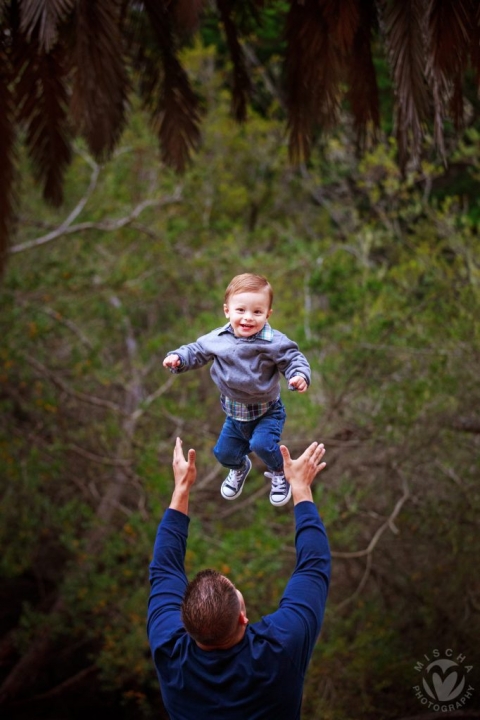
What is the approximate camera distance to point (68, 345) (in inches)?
414

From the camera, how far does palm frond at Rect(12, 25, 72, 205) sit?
12.9ft

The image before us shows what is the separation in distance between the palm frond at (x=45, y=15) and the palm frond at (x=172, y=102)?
2.91 ft

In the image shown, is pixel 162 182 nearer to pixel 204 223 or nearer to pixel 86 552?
pixel 204 223

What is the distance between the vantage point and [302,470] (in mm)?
2953

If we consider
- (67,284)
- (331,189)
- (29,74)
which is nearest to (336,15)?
(29,74)

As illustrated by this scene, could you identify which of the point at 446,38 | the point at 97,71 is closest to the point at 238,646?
the point at 446,38

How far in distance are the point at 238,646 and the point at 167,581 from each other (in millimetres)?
376

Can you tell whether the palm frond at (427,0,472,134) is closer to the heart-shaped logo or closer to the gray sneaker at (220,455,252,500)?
the gray sneaker at (220,455,252,500)

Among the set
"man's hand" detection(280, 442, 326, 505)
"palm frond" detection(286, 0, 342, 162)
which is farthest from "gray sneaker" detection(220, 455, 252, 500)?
"palm frond" detection(286, 0, 342, 162)

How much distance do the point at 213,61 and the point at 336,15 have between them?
9.87 m

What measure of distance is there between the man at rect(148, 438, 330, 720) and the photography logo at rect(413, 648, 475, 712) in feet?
10.5

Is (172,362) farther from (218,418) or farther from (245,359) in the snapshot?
(218,418)

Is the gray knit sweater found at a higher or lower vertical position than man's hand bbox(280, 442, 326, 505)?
higher

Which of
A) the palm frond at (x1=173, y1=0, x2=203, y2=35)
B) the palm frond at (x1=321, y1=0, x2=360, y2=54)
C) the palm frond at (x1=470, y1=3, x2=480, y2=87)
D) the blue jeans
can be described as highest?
the palm frond at (x1=173, y1=0, x2=203, y2=35)
